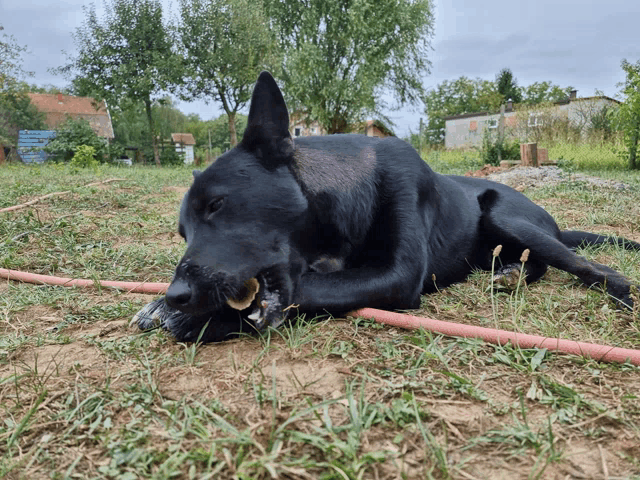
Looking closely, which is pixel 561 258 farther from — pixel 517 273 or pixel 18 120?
pixel 18 120

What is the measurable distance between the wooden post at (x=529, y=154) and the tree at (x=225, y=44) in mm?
16176

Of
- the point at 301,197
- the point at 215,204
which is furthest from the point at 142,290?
the point at 301,197

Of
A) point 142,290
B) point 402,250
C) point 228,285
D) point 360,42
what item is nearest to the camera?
point 228,285

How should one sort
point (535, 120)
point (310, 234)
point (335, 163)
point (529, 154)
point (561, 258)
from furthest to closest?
point (535, 120) → point (529, 154) → point (561, 258) → point (335, 163) → point (310, 234)

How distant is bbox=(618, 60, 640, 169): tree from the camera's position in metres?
12.5

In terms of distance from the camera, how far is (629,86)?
514 inches

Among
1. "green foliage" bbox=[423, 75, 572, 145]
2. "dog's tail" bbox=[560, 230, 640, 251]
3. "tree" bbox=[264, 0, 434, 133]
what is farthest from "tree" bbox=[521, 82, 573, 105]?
"dog's tail" bbox=[560, 230, 640, 251]

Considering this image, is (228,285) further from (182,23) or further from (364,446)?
(182,23)

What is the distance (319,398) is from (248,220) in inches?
35.2

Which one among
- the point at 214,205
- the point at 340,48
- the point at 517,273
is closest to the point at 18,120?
the point at 340,48

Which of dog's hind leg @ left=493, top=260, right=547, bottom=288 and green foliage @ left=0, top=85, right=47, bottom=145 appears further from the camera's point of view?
green foliage @ left=0, top=85, right=47, bottom=145

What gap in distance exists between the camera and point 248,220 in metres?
2.10

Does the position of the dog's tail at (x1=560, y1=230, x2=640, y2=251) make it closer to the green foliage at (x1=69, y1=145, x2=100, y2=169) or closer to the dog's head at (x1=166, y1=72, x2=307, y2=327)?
the dog's head at (x1=166, y1=72, x2=307, y2=327)

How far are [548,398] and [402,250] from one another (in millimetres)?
1044
